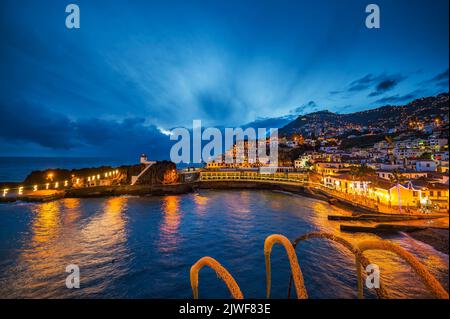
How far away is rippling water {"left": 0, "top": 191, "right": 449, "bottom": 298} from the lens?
8.83 m

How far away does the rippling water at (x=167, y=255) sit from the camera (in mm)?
8828

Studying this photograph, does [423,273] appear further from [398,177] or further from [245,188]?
[245,188]

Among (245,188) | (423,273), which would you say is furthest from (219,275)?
(245,188)

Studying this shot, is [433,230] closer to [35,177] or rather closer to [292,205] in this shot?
[292,205]

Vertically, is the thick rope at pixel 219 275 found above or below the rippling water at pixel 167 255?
above

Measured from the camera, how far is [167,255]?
39.0ft

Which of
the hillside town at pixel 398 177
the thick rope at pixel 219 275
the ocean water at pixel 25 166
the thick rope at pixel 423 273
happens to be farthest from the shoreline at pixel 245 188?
the ocean water at pixel 25 166

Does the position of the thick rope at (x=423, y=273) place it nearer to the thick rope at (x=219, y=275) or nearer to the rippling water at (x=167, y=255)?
the thick rope at (x=219, y=275)

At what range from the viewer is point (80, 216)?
19.8 meters

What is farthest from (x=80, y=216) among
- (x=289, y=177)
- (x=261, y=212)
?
(x=289, y=177)

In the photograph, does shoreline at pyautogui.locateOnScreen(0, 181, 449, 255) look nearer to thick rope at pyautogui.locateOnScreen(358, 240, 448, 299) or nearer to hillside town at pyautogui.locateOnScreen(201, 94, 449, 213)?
hillside town at pyautogui.locateOnScreen(201, 94, 449, 213)

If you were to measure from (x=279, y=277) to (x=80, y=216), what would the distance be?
20.0 metres


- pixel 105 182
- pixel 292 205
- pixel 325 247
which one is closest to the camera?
pixel 325 247
